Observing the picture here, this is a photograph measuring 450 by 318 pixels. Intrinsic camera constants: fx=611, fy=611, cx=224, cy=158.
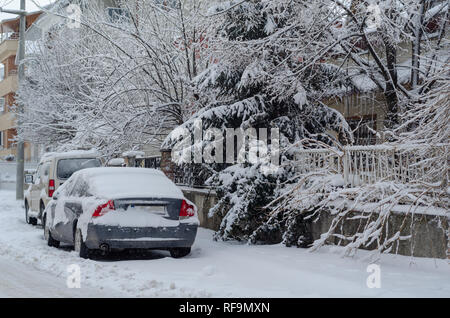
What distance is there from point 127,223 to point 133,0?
9910 mm

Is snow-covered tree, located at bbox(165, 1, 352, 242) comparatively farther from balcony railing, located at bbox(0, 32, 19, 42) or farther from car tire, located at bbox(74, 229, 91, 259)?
balcony railing, located at bbox(0, 32, 19, 42)

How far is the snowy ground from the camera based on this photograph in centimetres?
717

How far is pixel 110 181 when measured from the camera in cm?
1021

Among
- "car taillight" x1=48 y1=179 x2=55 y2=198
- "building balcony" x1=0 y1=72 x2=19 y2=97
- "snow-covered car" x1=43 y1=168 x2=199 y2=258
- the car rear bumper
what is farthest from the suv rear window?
"building balcony" x1=0 y1=72 x2=19 y2=97

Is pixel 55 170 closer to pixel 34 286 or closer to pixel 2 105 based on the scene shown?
pixel 34 286

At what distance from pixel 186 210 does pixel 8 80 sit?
135 ft

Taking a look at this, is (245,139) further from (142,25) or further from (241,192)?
(142,25)

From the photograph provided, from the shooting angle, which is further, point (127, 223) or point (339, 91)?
point (339, 91)

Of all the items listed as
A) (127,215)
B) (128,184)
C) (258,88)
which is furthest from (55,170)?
(127,215)

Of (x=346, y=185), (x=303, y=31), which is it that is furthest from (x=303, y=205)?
(x=303, y=31)

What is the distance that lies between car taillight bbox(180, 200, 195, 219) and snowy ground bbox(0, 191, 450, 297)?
Result: 72 cm

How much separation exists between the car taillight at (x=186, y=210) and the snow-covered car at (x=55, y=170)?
5.85 meters

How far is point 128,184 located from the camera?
33.1 ft

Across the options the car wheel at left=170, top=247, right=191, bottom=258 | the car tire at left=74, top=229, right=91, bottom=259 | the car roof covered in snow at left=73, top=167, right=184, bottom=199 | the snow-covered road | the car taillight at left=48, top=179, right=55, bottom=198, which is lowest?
the snow-covered road
